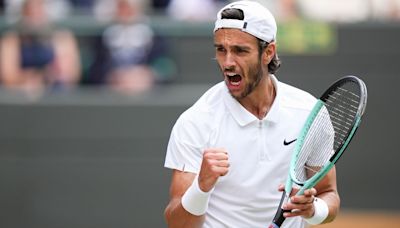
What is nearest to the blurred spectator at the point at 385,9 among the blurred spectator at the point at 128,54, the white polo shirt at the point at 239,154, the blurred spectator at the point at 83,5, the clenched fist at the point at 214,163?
the blurred spectator at the point at 128,54

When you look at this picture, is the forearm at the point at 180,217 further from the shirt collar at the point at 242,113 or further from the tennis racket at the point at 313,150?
the shirt collar at the point at 242,113

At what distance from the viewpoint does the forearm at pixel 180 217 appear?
4781 millimetres

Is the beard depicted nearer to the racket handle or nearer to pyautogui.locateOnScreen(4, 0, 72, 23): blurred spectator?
the racket handle

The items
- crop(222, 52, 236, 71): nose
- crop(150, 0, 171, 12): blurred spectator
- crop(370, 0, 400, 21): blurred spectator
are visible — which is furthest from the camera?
crop(150, 0, 171, 12): blurred spectator

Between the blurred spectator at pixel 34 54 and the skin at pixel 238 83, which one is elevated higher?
the skin at pixel 238 83

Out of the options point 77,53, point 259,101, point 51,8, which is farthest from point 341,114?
point 51,8

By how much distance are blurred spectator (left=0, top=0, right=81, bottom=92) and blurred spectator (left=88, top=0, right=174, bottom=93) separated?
304 millimetres

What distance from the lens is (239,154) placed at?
16.1ft

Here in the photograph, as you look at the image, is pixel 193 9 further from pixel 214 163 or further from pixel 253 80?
pixel 214 163

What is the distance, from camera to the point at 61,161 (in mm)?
9039

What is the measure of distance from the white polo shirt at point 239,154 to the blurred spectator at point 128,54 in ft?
14.8

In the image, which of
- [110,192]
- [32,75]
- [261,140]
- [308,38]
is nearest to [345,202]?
[308,38]

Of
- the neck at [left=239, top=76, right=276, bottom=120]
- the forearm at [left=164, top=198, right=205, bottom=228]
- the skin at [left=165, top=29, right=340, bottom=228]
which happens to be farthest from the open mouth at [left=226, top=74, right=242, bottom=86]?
the forearm at [left=164, top=198, right=205, bottom=228]

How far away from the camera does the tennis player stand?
15.7 feet
